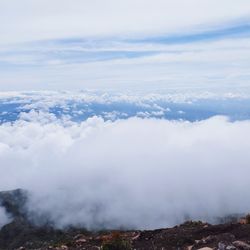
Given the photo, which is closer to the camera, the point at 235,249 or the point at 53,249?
the point at 235,249

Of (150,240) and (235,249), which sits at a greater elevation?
(235,249)

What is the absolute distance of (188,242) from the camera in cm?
3841

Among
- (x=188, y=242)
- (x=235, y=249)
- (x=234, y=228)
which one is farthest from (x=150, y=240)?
(x=235, y=249)

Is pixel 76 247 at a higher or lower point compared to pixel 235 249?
lower

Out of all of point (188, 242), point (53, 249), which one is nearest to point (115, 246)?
point (188, 242)

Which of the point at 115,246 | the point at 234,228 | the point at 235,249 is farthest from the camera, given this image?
the point at 234,228

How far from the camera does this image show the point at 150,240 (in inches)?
1631

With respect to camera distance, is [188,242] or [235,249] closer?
[235,249]

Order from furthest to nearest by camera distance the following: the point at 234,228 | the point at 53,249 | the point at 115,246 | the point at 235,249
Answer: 1. the point at 53,249
2. the point at 234,228
3. the point at 115,246
4. the point at 235,249

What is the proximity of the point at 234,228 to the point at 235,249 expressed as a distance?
8.44 metres

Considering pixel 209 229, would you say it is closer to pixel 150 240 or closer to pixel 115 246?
pixel 150 240

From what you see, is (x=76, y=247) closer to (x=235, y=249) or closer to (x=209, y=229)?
(x=209, y=229)

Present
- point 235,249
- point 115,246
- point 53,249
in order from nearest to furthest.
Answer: point 235,249 < point 115,246 < point 53,249

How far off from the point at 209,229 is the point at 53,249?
12.7 metres
